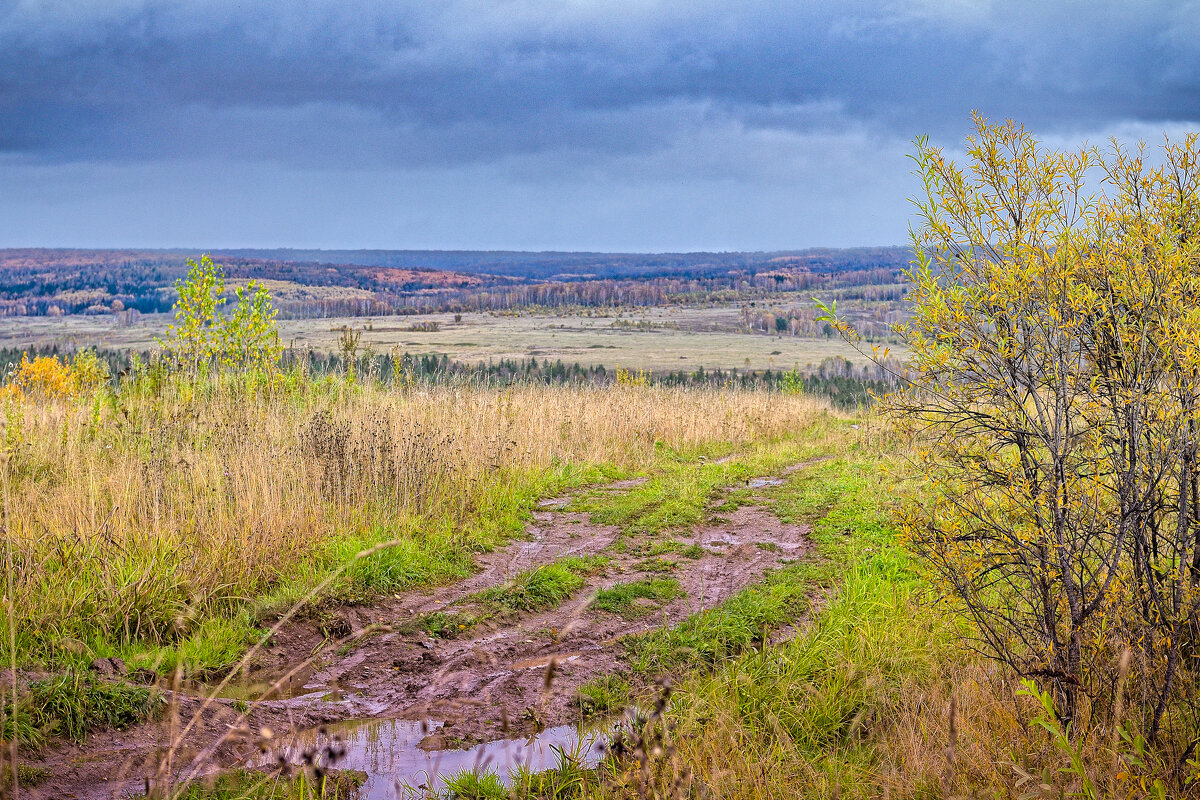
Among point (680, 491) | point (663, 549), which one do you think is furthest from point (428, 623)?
point (680, 491)

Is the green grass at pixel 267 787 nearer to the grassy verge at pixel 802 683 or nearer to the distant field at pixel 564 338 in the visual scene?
the grassy verge at pixel 802 683

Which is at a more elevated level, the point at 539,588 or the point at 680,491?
the point at 539,588

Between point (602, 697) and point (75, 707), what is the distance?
7.98 feet

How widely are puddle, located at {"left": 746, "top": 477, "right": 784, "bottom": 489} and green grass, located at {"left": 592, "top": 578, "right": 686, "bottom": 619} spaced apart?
189 inches

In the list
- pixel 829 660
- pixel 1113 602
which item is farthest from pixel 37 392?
pixel 1113 602

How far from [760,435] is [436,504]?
9.57m

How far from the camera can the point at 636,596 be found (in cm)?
597

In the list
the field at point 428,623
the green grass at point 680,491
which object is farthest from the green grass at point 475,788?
the green grass at point 680,491

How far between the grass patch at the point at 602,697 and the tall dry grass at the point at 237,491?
203 centimetres

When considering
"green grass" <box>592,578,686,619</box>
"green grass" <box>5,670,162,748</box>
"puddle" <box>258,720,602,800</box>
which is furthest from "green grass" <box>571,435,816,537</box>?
"green grass" <box>5,670,162,748</box>

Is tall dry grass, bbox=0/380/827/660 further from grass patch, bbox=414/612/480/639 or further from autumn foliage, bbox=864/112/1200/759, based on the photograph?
autumn foliage, bbox=864/112/1200/759

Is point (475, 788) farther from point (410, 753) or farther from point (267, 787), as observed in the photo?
point (267, 787)

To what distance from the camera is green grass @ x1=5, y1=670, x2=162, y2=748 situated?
339 centimetres

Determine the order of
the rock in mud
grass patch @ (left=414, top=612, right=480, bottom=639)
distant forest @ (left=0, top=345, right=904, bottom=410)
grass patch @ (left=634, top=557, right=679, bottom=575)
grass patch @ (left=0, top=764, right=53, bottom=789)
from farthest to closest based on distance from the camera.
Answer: distant forest @ (left=0, top=345, right=904, bottom=410) → grass patch @ (left=634, top=557, right=679, bottom=575) → grass patch @ (left=414, top=612, right=480, bottom=639) → the rock in mud → grass patch @ (left=0, top=764, right=53, bottom=789)
